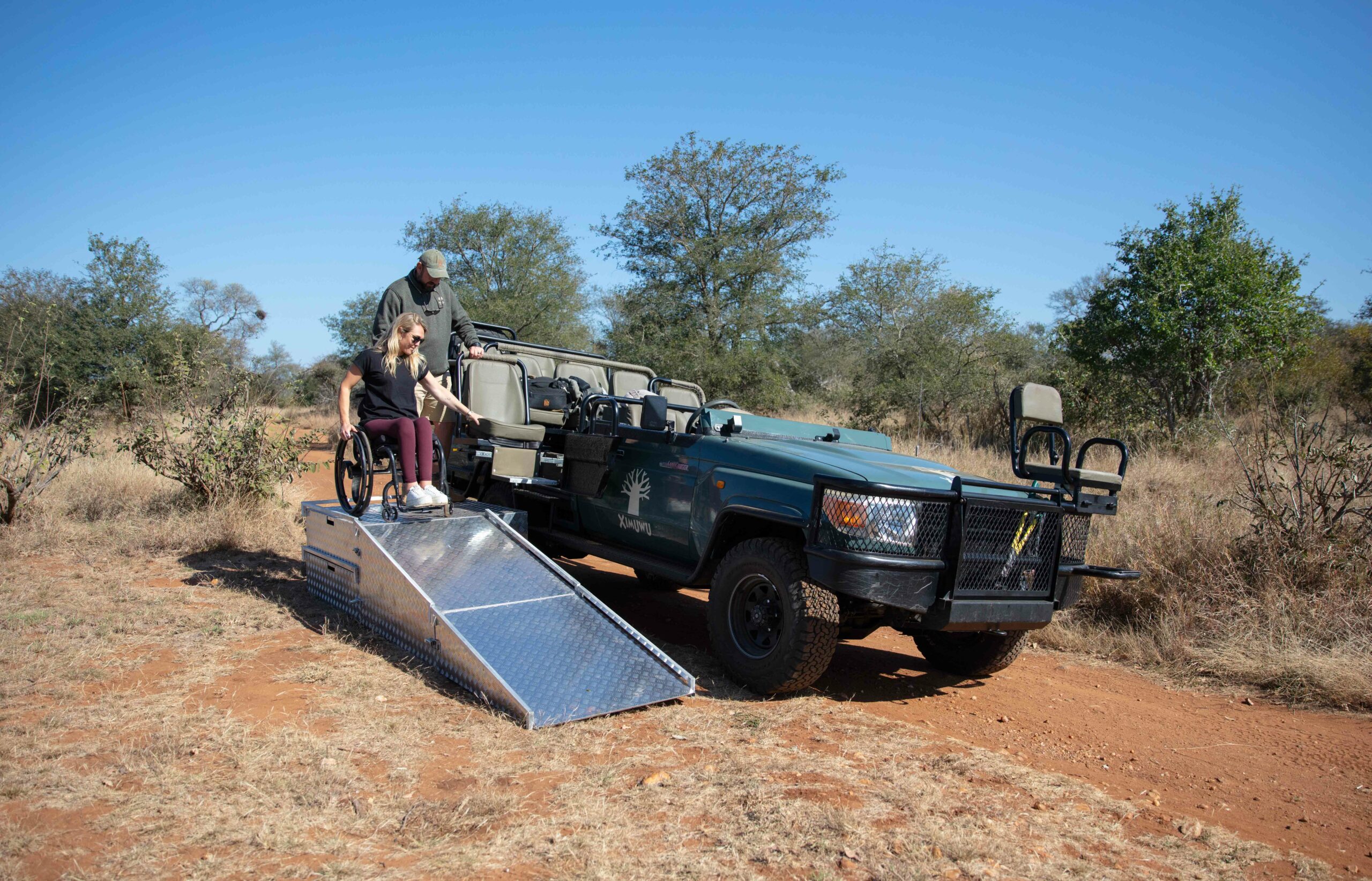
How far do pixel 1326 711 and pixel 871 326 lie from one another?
18817 mm

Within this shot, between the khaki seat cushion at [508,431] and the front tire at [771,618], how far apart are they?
2.46 meters

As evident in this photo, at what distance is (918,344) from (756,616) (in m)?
14.9

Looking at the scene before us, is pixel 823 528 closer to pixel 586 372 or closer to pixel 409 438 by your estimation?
pixel 409 438

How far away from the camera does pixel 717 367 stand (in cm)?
1845

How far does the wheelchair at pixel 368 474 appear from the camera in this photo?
217 inches

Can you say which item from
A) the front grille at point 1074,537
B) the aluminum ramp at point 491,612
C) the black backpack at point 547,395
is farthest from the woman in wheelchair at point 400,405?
the front grille at point 1074,537

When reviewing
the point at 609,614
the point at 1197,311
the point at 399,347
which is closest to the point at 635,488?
the point at 609,614

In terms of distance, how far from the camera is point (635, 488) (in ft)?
19.1

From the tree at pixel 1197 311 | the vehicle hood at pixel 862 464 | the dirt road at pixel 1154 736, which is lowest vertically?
the dirt road at pixel 1154 736

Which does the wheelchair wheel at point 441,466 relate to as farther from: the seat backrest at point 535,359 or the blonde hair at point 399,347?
the seat backrest at point 535,359

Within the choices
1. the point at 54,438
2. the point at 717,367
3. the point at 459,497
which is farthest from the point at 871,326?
the point at 54,438

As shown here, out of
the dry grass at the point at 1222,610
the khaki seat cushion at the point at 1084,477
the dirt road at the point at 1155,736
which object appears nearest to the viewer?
the dirt road at the point at 1155,736

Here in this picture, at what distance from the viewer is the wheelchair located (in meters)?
5.52

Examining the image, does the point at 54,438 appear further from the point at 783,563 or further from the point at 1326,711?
the point at 1326,711
